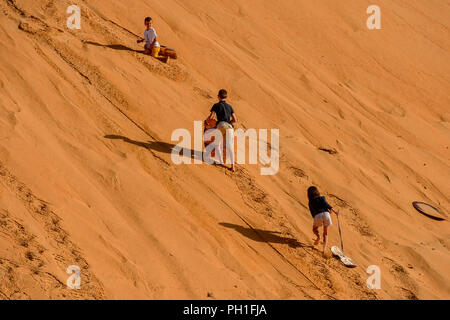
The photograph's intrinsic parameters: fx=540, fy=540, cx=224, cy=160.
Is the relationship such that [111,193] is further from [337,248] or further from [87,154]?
[337,248]

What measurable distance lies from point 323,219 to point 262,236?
0.93 meters

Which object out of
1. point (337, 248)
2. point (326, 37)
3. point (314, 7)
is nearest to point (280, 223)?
point (337, 248)

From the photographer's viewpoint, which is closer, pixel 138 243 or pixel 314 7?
pixel 138 243

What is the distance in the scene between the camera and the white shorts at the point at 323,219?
751cm

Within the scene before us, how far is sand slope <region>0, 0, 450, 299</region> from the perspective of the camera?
22.7 feet

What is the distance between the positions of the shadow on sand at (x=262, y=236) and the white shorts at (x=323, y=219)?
18.5 inches

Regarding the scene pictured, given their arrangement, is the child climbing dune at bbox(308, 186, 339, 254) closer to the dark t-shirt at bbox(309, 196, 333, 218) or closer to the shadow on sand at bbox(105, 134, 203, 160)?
the dark t-shirt at bbox(309, 196, 333, 218)

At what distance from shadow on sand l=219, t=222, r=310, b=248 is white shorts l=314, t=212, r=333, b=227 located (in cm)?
47

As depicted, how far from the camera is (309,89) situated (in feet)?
38.3

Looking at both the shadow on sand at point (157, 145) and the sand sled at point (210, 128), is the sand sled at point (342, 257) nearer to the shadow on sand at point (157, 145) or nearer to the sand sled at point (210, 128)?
the sand sled at point (210, 128)

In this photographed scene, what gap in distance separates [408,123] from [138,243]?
692 cm

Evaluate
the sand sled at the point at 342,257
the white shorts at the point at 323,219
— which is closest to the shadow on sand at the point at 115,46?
the white shorts at the point at 323,219

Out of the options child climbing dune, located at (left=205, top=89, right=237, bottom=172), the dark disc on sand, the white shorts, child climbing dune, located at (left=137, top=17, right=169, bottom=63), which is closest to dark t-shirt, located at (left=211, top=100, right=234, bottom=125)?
child climbing dune, located at (left=205, top=89, right=237, bottom=172)

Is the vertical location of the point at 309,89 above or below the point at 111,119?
above
